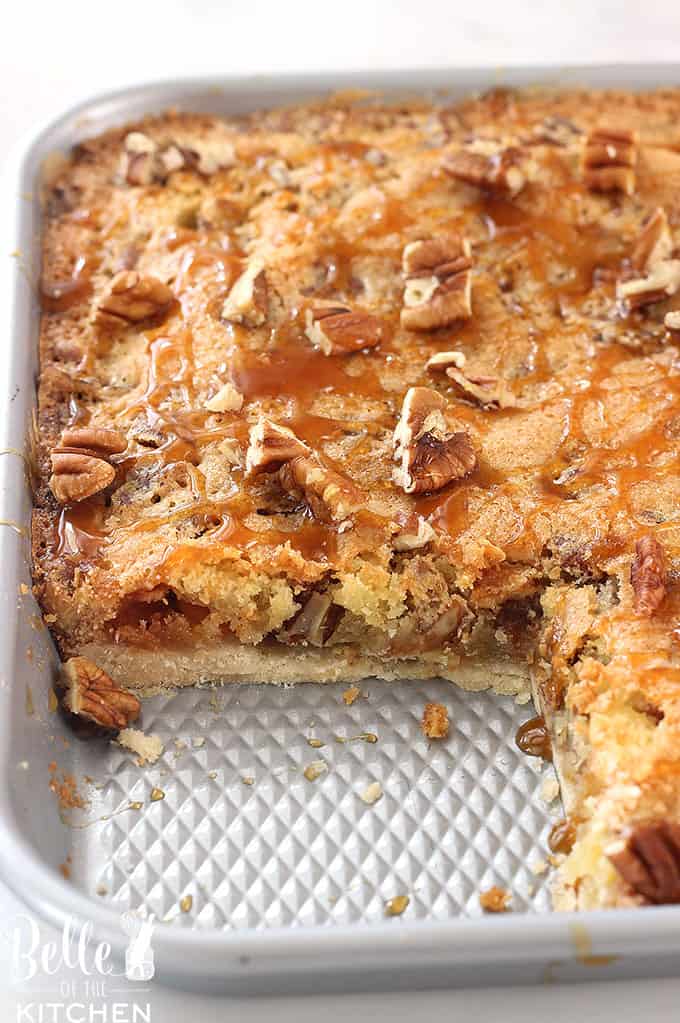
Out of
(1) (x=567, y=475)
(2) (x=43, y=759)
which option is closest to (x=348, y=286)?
(1) (x=567, y=475)

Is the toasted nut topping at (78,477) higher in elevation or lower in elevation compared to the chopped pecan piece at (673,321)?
lower

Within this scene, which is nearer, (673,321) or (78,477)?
(78,477)

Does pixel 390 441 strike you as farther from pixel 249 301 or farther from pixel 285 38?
pixel 285 38

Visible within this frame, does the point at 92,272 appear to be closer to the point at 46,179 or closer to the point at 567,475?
the point at 46,179

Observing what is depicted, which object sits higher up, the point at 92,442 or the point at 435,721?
the point at 92,442

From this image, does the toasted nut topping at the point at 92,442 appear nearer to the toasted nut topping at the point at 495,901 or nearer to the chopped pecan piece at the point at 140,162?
the chopped pecan piece at the point at 140,162

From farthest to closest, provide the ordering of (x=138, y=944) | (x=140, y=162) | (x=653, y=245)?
(x=140, y=162) < (x=653, y=245) < (x=138, y=944)

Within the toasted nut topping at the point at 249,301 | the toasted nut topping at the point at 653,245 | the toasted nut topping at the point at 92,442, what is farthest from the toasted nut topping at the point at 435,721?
the toasted nut topping at the point at 653,245

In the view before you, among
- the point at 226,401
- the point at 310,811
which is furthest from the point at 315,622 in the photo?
the point at 226,401
